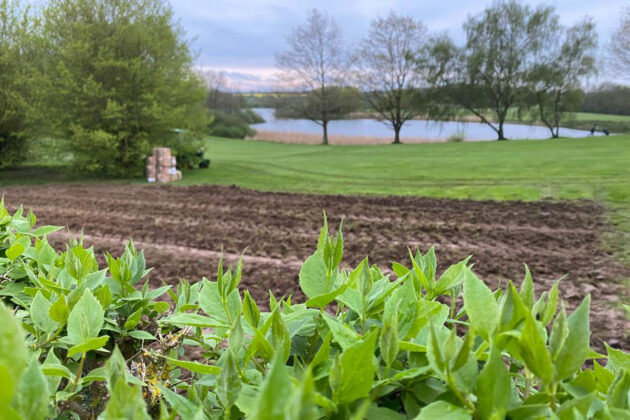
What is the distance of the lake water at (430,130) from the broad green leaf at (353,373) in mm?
46291

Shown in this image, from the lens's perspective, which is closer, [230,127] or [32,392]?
[32,392]

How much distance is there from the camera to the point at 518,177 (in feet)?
52.3

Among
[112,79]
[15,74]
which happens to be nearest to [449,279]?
[112,79]

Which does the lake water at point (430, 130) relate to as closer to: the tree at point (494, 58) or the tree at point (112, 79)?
the tree at point (494, 58)

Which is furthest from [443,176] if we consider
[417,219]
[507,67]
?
[507,67]

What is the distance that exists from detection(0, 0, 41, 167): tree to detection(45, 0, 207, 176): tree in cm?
170

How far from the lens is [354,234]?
27.8 ft

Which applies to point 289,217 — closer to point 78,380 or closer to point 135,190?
point 135,190

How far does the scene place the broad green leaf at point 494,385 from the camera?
62 cm

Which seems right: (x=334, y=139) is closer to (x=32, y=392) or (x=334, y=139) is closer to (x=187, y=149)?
(x=187, y=149)

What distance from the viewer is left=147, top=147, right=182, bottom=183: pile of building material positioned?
17531 mm

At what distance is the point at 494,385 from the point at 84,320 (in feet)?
2.43

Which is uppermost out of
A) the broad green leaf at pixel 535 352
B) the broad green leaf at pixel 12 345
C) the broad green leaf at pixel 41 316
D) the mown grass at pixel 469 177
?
the broad green leaf at pixel 12 345

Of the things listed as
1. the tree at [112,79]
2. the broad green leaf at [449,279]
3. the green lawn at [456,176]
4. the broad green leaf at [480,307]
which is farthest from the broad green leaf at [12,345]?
the tree at [112,79]
